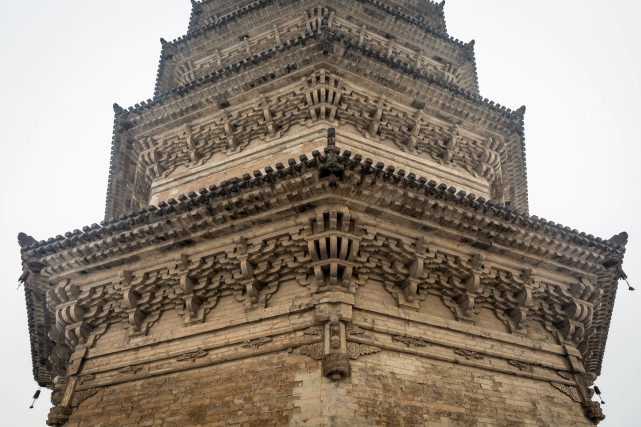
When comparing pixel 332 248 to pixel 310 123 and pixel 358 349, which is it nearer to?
pixel 358 349

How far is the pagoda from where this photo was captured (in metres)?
6.62

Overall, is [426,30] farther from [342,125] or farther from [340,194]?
[340,194]

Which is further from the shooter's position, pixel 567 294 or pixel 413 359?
pixel 567 294

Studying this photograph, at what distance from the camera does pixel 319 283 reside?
7.01 m

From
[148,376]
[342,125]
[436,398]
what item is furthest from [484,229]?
[148,376]

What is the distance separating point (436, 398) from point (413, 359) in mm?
649

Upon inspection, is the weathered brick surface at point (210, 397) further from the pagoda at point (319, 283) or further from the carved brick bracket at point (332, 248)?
the carved brick bracket at point (332, 248)

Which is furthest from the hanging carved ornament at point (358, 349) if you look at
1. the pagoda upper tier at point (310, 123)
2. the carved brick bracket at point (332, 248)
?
the pagoda upper tier at point (310, 123)

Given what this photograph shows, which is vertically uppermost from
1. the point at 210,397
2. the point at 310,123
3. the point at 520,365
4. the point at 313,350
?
the point at 310,123

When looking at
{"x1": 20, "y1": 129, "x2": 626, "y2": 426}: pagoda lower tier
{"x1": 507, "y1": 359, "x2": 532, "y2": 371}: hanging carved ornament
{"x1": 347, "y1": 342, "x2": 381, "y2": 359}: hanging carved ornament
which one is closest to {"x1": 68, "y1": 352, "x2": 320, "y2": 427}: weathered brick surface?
{"x1": 20, "y1": 129, "x2": 626, "y2": 426}: pagoda lower tier

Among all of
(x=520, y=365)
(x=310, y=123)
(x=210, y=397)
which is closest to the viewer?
(x=210, y=397)

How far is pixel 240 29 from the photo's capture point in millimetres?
13977

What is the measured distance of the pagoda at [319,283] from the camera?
6.62 m

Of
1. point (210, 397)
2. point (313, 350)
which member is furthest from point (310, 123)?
point (210, 397)
